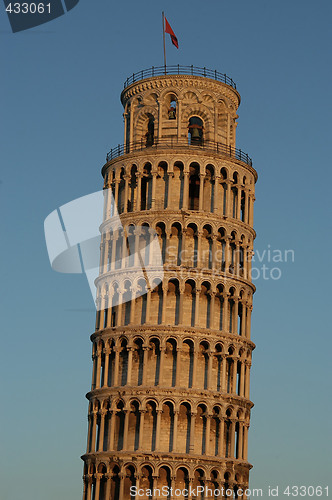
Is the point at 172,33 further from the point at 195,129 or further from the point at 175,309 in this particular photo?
the point at 175,309

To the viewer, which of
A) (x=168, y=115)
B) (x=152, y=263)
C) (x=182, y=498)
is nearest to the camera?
(x=182, y=498)

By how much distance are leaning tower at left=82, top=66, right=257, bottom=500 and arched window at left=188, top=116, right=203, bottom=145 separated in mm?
98

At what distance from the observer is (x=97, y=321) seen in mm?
94500

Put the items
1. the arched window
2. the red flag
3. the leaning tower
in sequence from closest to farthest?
the leaning tower → the red flag → the arched window

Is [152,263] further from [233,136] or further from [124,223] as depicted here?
[233,136]

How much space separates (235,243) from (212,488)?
22.4 meters

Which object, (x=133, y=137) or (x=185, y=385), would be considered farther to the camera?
(x=133, y=137)

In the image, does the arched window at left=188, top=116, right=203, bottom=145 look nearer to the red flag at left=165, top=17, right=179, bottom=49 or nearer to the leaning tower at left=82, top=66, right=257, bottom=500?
the leaning tower at left=82, top=66, right=257, bottom=500

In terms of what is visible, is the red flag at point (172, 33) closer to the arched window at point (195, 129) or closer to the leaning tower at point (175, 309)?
the leaning tower at point (175, 309)

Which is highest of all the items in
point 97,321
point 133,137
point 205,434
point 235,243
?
point 133,137

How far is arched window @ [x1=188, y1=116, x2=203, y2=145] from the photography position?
9831 centimetres

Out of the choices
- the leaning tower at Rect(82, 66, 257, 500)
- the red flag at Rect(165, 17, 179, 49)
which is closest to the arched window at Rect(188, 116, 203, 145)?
the leaning tower at Rect(82, 66, 257, 500)

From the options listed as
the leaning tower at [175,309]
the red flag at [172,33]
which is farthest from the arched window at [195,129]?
the red flag at [172,33]

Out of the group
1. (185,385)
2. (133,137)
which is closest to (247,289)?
(185,385)
